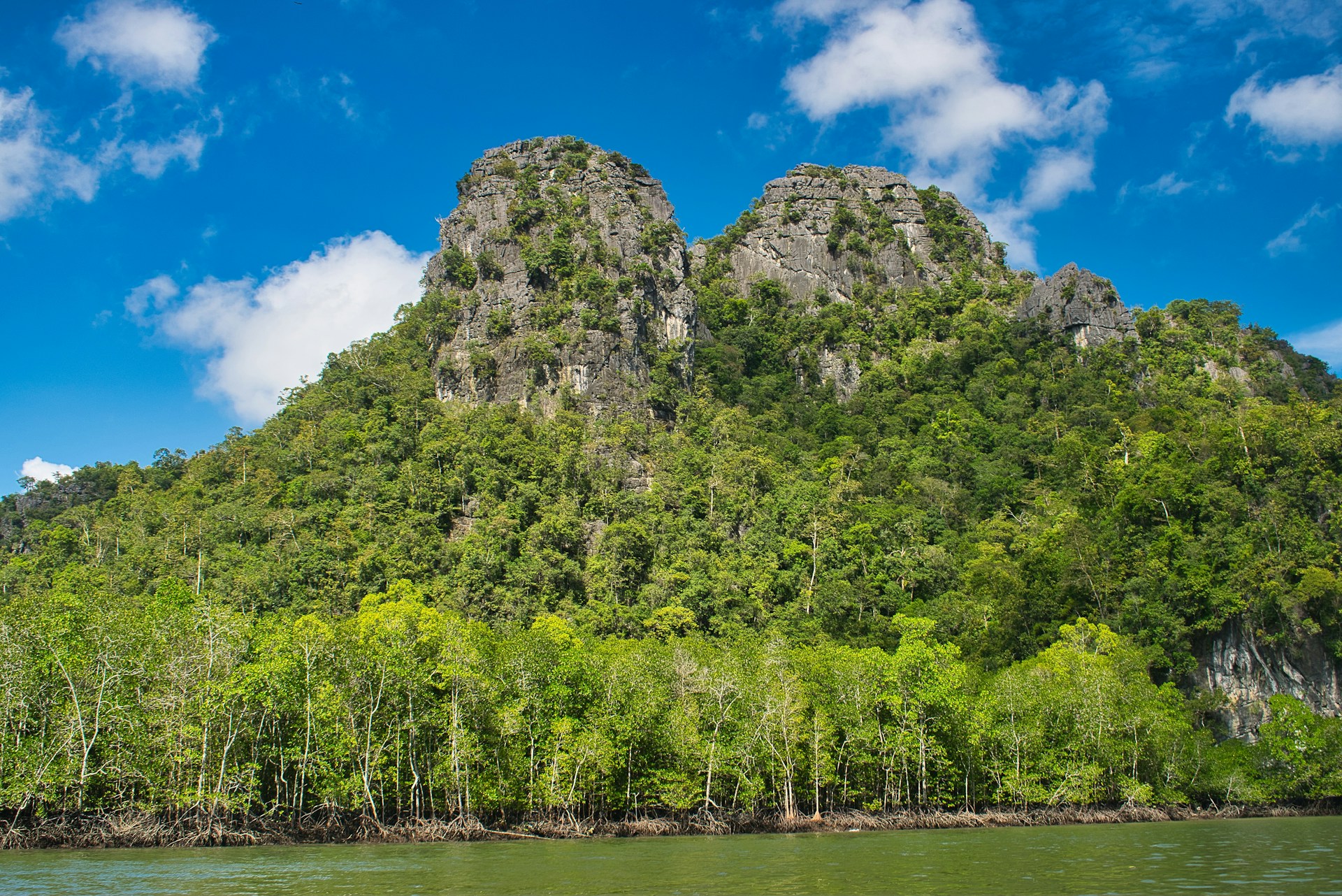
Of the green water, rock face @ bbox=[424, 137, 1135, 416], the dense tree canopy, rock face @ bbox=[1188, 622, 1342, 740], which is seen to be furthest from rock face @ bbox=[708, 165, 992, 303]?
the green water

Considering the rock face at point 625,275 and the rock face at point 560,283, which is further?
the rock face at point 625,275

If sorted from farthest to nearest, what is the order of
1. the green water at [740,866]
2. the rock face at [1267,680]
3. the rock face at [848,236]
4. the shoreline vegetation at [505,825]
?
the rock face at [848,236] < the rock face at [1267,680] < the shoreline vegetation at [505,825] < the green water at [740,866]

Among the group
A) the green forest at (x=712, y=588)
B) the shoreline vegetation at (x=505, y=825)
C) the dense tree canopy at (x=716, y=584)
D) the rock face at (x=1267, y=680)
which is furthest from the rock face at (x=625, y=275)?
the shoreline vegetation at (x=505, y=825)

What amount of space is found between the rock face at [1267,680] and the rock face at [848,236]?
7710 cm

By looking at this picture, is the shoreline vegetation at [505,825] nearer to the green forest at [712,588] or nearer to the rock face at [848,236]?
the green forest at [712,588]

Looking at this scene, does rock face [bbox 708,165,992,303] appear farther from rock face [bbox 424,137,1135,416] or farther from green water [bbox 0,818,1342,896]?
green water [bbox 0,818,1342,896]

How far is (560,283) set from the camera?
89750mm

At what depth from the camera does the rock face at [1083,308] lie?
95812 mm

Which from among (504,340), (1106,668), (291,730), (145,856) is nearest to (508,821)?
(291,730)

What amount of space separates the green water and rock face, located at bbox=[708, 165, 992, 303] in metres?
94.8

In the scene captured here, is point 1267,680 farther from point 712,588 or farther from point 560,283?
point 560,283

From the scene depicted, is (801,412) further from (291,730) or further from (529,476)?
(291,730)

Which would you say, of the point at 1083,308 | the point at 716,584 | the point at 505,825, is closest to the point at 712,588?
the point at 716,584

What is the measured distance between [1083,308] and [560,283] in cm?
5660
